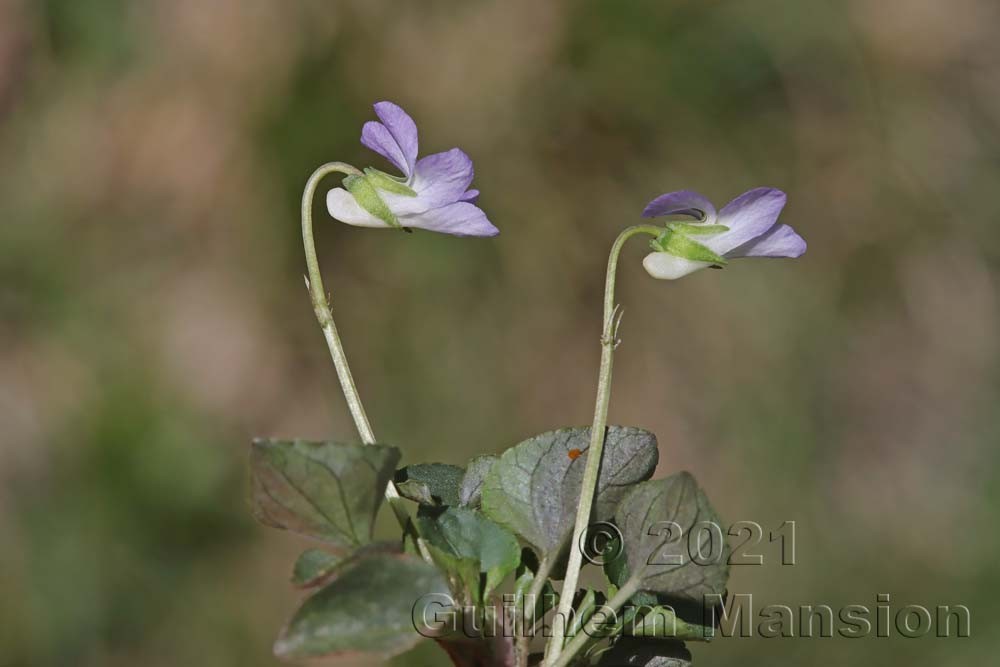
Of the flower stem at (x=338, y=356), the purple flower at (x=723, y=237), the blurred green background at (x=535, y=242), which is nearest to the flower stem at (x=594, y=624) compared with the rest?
the flower stem at (x=338, y=356)

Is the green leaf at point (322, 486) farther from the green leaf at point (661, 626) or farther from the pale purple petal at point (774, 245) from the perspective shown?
the pale purple petal at point (774, 245)

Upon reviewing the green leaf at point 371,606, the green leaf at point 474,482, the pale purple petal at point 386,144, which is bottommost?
the green leaf at point 371,606

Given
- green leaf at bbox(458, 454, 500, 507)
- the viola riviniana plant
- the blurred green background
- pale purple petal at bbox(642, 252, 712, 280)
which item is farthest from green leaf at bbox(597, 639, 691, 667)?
the blurred green background

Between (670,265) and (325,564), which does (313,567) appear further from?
(670,265)

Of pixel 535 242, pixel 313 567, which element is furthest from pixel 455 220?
pixel 535 242

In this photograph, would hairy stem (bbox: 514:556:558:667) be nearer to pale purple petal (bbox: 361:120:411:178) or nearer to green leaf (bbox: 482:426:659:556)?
green leaf (bbox: 482:426:659:556)
